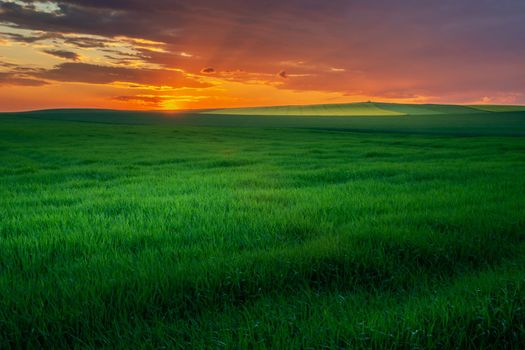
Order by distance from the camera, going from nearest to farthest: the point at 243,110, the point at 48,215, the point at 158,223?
the point at 158,223
the point at 48,215
the point at 243,110

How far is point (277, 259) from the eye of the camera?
4.07 meters

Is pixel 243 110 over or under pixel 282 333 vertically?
over

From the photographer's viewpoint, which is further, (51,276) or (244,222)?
(244,222)

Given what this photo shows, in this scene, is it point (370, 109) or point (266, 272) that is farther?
point (370, 109)

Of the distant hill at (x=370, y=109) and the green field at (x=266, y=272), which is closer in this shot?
the green field at (x=266, y=272)

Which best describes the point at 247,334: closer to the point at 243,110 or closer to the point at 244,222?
the point at 244,222

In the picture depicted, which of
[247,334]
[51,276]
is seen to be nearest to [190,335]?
[247,334]

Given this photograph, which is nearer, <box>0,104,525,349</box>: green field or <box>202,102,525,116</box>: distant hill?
<box>0,104,525,349</box>: green field

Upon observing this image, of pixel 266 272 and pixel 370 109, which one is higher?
pixel 370 109

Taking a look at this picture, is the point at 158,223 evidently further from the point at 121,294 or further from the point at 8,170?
the point at 8,170

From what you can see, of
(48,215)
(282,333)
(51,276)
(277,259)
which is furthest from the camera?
(48,215)

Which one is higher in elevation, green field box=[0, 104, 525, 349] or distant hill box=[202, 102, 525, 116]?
distant hill box=[202, 102, 525, 116]

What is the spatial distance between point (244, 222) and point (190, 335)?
3224 millimetres

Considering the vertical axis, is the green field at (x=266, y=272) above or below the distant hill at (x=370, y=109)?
below
